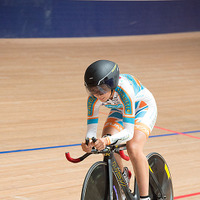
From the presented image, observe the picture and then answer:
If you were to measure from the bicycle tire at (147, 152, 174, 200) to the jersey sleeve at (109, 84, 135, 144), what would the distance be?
0.41m

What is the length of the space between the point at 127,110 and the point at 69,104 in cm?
325

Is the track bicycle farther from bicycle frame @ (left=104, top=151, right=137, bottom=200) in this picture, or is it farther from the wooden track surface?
the wooden track surface

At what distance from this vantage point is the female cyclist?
196 cm

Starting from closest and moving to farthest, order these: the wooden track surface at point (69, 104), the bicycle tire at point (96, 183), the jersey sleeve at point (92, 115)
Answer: the bicycle tire at point (96, 183) < the jersey sleeve at point (92, 115) < the wooden track surface at point (69, 104)

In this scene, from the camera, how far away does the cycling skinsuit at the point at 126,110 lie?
2.07m

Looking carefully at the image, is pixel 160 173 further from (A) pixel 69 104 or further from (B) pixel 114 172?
(A) pixel 69 104

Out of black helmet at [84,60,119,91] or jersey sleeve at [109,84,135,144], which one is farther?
jersey sleeve at [109,84,135,144]

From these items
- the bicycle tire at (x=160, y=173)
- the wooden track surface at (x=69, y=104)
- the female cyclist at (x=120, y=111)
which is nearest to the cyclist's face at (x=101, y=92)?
the female cyclist at (x=120, y=111)

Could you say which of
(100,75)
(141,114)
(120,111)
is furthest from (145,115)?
(100,75)

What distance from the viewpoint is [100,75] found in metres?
1.95

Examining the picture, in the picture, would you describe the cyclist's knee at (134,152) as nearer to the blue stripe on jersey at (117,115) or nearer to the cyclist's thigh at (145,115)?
the cyclist's thigh at (145,115)

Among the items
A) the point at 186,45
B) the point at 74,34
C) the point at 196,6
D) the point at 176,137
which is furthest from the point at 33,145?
the point at 196,6

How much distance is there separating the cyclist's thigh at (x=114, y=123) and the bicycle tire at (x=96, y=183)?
262 mm

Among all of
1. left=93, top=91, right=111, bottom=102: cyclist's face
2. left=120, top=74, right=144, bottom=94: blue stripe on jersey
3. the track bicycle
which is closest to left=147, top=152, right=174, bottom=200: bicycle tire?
the track bicycle
